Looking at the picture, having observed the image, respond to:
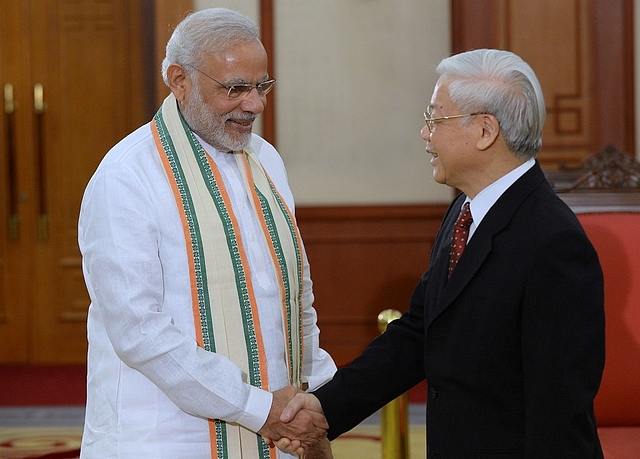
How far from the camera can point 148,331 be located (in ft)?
6.57

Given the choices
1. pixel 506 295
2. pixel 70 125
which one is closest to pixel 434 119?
pixel 506 295

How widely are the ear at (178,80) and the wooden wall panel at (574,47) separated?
3.38m

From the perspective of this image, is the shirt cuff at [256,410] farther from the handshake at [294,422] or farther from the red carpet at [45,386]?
the red carpet at [45,386]

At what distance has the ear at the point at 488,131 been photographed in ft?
6.28

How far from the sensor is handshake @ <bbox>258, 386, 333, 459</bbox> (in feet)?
7.13

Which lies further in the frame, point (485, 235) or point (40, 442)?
point (40, 442)

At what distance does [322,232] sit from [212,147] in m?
3.46

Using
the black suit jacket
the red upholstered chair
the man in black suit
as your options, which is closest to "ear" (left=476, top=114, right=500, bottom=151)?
the man in black suit

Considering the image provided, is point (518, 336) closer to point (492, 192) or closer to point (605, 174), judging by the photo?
point (492, 192)

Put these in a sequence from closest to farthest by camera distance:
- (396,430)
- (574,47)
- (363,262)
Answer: (396,430) < (574,47) < (363,262)

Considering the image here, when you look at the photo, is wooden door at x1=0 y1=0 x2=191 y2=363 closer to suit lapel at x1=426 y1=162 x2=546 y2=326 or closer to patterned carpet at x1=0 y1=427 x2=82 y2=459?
patterned carpet at x1=0 y1=427 x2=82 y2=459

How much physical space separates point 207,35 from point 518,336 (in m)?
0.98

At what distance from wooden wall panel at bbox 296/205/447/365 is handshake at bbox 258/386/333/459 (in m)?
3.35

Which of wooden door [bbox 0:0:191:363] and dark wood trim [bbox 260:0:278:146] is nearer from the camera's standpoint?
dark wood trim [bbox 260:0:278:146]
